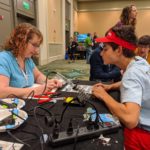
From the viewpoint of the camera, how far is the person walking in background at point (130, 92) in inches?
33.3

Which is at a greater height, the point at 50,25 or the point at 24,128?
the point at 50,25

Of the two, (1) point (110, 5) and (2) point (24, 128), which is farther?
(1) point (110, 5)

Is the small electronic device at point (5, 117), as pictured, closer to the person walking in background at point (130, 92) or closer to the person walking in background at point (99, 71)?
the person walking in background at point (130, 92)

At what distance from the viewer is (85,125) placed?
745 mm

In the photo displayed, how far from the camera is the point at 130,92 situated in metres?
0.87

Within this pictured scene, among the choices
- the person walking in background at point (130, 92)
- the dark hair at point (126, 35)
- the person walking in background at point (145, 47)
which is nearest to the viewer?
the person walking in background at point (130, 92)

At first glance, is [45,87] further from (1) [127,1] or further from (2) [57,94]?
(1) [127,1]

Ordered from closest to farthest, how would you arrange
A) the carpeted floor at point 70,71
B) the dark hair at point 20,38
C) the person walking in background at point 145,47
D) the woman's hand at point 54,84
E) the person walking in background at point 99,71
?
the woman's hand at point 54,84 < the dark hair at point 20,38 < the person walking in background at point 99,71 < the person walking in background at point 145,47 < the carpeted floor at point 70,71

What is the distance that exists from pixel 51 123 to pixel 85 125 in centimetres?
13

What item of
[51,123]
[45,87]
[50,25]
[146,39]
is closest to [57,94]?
[45,87]

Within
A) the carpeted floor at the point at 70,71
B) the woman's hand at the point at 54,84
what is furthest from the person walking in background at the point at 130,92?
the carpeted floor at the point at 70,71

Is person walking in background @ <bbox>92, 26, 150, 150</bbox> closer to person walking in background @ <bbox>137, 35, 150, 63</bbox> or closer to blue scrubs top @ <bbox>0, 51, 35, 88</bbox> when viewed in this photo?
blue scrubs top @ <bbox>0, 51, 35, 88</bbox>

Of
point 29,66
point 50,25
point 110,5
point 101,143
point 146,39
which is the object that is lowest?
point 101,143

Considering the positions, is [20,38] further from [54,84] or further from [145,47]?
[145,47]
